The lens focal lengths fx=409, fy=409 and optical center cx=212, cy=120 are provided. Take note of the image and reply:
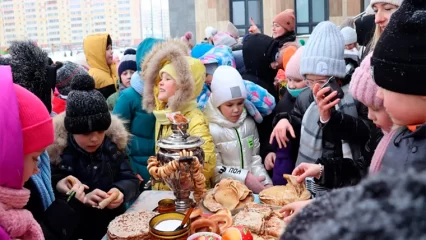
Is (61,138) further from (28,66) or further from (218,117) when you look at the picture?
(218,117)

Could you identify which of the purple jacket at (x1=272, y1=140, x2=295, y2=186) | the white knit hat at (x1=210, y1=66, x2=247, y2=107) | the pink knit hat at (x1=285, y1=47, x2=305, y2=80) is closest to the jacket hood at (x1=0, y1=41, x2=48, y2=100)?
the white knit hat at (x1=210, y1=66, x2=247, y2=107)

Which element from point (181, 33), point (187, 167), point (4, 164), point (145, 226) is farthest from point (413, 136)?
point (181, 33)

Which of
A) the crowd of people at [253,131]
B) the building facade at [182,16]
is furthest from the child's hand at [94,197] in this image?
the building facade at [182,16]

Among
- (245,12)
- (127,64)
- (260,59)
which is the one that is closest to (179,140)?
(260,59)

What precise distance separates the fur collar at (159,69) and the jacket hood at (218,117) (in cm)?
16

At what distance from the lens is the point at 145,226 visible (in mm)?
1460

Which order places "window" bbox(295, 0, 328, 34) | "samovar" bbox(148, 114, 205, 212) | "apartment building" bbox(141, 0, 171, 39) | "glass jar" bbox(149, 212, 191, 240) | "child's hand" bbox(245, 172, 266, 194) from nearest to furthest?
"glass jar" bbox(149, 212, 191, 240)
"samovar" bbox(148, 114, 205, 212)
"child's hand" bbox(245, 172, 266, 194)
"apartment building" bbox(141, 0, 171, 39)
"window" bbox(295, 0, 328, 34)

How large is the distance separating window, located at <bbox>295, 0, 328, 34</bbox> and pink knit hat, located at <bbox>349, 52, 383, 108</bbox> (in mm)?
8792

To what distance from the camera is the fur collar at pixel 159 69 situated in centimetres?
224

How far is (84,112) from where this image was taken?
1.77 metres

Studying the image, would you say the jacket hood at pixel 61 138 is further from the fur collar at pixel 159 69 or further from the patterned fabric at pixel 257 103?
the patterned fabric at pixel 257 103

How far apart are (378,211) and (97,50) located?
150 inches

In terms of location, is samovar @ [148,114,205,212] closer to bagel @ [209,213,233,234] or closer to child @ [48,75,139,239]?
bagel @ [209,213,233,234]

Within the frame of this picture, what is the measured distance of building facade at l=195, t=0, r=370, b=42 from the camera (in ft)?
30.3
